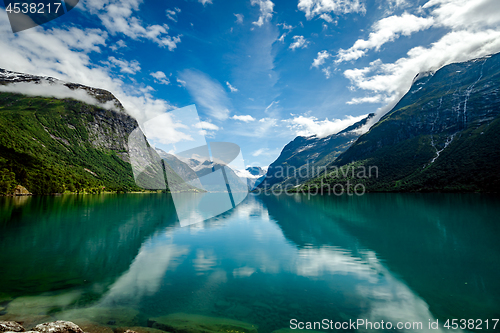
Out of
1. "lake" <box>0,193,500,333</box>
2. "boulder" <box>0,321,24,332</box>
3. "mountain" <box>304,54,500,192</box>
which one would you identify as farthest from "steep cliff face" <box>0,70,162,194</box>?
"mountain" <box>304,54,500,192</box>

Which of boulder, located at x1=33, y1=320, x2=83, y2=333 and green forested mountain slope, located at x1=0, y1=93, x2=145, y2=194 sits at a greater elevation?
green forested mountain slope, located at x1=0, y1=93, x2=145, y2=194

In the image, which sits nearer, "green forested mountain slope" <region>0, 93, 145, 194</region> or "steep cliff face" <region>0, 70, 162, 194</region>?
"steep cliff face" <region>0, 70, 162, 194</region>

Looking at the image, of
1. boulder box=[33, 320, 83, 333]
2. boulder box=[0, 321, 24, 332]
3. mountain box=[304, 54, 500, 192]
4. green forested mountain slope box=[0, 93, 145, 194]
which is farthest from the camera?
mountain box=[304, 54, 500, 192]

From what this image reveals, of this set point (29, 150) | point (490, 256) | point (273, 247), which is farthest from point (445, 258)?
point (29, 150)

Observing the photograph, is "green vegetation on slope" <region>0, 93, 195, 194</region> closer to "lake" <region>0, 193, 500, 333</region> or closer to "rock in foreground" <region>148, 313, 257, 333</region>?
"lake" <region>0, 193, 500, 333</region>

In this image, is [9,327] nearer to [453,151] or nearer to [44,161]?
[44,161]

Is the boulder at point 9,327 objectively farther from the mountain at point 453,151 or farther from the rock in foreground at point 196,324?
the mountain at point 453,151

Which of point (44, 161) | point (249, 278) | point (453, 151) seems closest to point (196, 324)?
point (249, 278)

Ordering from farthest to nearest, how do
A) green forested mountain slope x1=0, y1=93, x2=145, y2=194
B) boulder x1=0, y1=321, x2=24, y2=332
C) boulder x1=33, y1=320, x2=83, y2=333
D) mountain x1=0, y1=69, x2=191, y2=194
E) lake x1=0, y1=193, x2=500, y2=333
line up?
green forested mountain slope x1=0, y1=93, x2=145, y2=194 → mountain x1=0, y1=69, x2=191, y2=194 → lake x1=0, y1=193, x2=500, y2=333 → boulder x1=33, y1=320, x2=83, y2=333 → boulder x1=0, y1=321, x2=24, y2=332

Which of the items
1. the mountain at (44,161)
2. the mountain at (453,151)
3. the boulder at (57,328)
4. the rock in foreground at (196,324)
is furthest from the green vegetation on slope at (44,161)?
the mountain at (453,151)

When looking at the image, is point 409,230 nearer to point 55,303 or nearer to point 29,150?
point 55,303

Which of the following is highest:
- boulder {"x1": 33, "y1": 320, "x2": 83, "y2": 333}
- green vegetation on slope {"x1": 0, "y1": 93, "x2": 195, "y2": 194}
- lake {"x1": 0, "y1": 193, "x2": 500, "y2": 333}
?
green vegetation on slope {"x1": 0, "y1": 93, "x2": 195, "y2": 194}

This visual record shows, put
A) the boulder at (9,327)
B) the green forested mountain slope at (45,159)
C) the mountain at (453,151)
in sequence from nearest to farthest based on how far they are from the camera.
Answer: the boulder at (9,327), the green forested mountain slope at (45,159), the mountain at (453,151)

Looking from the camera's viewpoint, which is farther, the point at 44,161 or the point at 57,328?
the point at 44,161
